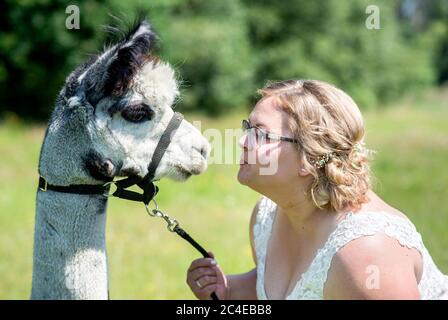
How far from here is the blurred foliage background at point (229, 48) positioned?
39.8 feet

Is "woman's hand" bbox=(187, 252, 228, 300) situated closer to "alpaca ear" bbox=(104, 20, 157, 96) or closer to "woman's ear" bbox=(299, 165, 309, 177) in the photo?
"woman's ear" bbox=(299, 165, 309, 177)

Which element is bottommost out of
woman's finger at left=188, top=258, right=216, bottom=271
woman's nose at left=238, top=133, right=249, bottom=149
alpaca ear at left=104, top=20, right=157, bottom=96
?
woman's finger at left=188, top=258, right=216, bottom=271

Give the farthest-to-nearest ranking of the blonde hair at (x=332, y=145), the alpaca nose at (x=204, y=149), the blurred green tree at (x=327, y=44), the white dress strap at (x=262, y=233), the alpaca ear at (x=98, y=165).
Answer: the blurred green tree at (x=327, y=44)
the white dress strap at (x=262, y=233)
the alpaca nose at (x=204, y=149)
the alpaca ear at (x=98, y=165)
the blonde hair at (x=332, y=145)

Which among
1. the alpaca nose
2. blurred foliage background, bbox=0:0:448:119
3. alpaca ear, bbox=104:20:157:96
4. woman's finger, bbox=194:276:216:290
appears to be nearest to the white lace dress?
woman's finger, bbox=194:276:216:290

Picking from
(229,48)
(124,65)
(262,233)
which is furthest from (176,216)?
(229,48)

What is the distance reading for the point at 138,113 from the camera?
2.48 m

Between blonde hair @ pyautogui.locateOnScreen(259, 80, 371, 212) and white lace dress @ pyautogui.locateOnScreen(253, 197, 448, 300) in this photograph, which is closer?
white lace dress @ pyautogui.locateOnScreen(253, 197, 448, 300)

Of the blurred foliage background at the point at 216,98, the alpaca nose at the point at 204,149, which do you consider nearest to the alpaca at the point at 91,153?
the alpaca nose at the point at 204,149

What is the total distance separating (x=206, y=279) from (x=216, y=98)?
526 inches

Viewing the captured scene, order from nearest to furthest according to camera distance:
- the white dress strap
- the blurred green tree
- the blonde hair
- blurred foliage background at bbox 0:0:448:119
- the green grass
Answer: the blonde hair
the white dress strap
the green grass
blurred foliage background at bbox 0:0:448:119
the blurred green tree

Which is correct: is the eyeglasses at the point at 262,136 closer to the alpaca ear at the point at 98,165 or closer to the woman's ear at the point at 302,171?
the woman's ear at the point at 302,171

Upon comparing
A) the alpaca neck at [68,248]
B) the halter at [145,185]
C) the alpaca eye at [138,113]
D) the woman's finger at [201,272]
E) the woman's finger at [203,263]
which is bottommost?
the woman's finger at [201,272]

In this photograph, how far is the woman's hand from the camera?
2816 mm
